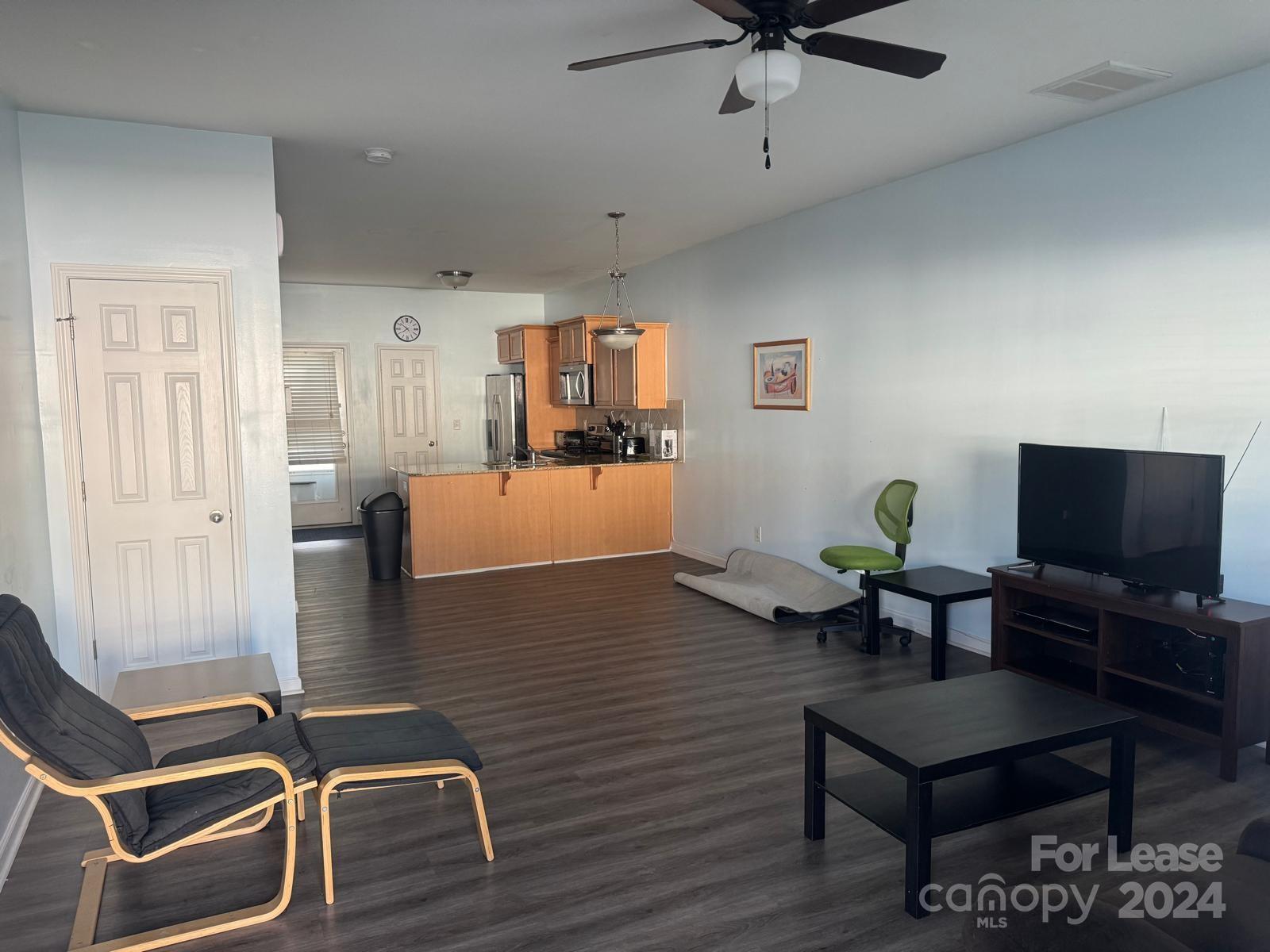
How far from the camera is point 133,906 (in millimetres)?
2564

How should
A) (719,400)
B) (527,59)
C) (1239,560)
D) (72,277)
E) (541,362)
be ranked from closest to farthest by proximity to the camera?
1. (527,59)
2. (1239,560)
3. (72,277)
4. (719,400)
5. (541,362)

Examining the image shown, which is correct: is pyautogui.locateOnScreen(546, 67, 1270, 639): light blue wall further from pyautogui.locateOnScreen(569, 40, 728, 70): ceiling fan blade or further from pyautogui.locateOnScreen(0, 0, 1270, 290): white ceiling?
pyautogui.locateOnScreen(569, 40, 728, 70): ceiling fan blade

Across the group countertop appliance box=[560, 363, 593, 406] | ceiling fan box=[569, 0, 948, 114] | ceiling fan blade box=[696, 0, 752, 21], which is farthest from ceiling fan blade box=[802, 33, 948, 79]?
countertop appliance box=[560, 363, 593, 406]

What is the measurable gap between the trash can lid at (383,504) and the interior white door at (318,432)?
3.10 m

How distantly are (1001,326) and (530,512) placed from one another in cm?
443

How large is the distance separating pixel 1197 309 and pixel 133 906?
4796 mm

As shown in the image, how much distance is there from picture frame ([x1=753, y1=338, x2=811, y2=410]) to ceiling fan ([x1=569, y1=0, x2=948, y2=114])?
365 cm

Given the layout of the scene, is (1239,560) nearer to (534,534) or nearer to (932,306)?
(932,306)

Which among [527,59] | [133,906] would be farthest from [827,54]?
[133,906]

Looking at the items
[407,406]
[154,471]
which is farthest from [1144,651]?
[407,406]

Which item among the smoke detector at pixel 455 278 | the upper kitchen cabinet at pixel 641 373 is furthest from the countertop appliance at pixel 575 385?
the smoke detector at pixel 455 278

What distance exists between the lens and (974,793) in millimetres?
2809

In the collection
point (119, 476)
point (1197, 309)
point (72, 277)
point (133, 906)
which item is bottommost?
point (133, 906)

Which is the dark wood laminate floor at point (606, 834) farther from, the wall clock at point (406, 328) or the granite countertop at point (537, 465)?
the wall clock at point (406, 328)
